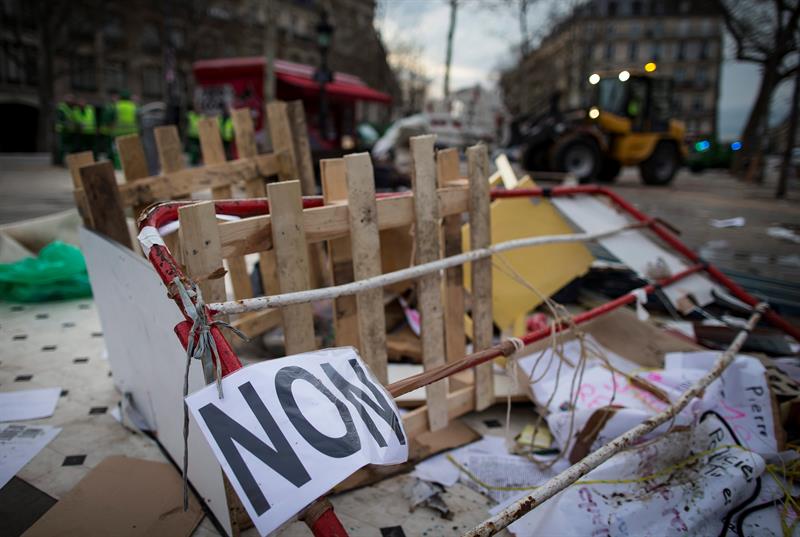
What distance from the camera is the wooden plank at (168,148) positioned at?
2777 millimetres

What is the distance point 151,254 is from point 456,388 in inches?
70.1

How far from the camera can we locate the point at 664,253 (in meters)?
3.30

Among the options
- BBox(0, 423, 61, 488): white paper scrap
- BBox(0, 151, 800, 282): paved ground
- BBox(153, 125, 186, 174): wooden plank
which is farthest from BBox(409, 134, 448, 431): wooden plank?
BBox(0, 151, 800, 282): paved ground

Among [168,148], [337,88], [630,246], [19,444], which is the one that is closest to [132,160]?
[168,148]

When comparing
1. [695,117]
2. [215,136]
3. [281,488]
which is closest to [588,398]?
[281,488]

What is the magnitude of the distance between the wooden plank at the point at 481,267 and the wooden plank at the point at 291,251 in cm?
83

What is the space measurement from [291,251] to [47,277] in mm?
3311

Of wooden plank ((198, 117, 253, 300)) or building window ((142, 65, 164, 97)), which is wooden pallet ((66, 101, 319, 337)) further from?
building window ((142, 65, 164, 97))

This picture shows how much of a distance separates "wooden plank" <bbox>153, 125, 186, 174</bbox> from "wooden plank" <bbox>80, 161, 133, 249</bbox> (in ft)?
1.50

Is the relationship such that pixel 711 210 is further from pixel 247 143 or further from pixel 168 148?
pixel 168 148

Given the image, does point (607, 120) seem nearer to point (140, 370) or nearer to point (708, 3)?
point (708, 3)

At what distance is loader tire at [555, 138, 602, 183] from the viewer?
1352cm

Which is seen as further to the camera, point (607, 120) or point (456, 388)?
point (607, 120)

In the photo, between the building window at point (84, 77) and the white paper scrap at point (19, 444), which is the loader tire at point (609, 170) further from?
the building window at point (84, 77)
